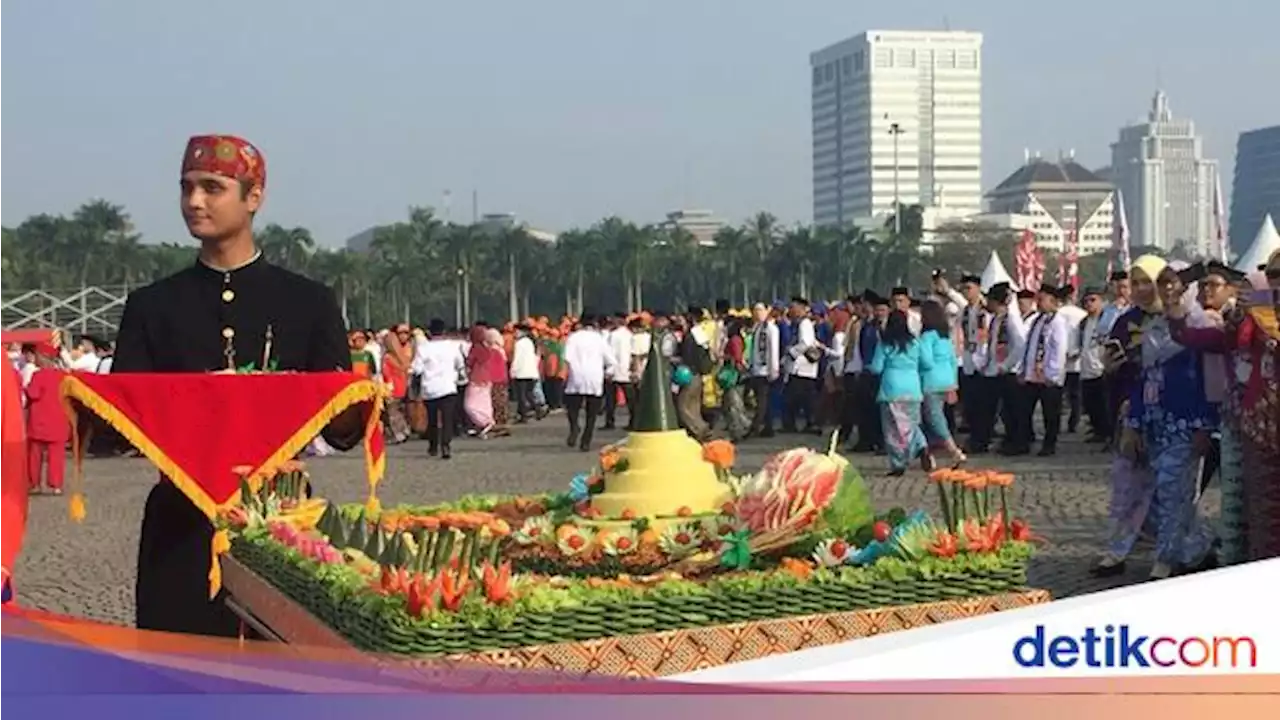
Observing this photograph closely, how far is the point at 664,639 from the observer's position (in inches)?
122

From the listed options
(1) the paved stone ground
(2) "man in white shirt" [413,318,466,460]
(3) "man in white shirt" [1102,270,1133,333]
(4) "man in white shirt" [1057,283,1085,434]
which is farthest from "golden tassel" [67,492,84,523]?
(2) "man in white shirt" [413,318,466,460]

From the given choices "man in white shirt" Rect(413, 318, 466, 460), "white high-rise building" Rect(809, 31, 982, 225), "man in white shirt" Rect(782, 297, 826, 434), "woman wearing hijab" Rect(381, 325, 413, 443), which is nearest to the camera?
"man in white shirt" Rect(413, 318, 466, 460)

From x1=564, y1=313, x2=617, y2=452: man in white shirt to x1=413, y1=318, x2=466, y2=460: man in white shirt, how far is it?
1.40 metres

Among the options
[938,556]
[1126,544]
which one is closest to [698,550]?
[938,556]

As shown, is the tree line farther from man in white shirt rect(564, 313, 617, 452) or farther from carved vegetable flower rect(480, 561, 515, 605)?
carved vegetable flower rect(480, 561, 515, 605)

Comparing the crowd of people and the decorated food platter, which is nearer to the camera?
the decorated food platter

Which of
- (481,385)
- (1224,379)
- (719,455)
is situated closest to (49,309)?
(481,385)

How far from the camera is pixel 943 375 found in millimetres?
15094

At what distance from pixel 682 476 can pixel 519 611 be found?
174cm

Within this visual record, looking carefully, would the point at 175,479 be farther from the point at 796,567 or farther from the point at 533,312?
the point at 533,312

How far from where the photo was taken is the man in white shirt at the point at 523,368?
2617 centimetres

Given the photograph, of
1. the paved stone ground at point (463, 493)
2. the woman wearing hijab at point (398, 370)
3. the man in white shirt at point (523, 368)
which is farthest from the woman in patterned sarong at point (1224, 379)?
the man in white shirt at point (523, 368)

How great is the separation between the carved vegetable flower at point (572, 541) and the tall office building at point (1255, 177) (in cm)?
8482

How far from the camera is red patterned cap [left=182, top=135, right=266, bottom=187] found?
12.3ft
